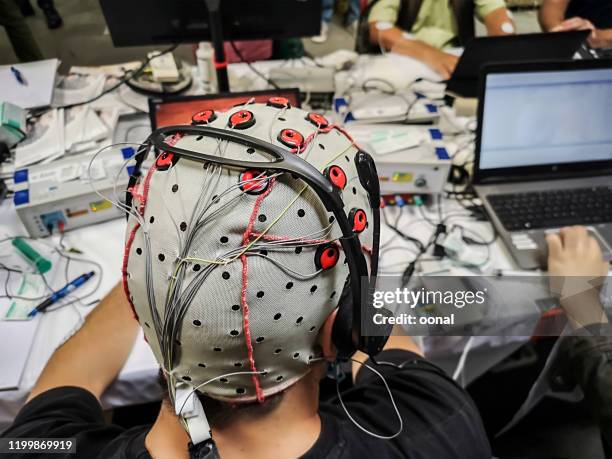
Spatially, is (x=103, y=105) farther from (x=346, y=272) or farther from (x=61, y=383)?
(x=346, y=272)

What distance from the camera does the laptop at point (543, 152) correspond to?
1051mm

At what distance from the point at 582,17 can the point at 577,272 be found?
5.35 ft

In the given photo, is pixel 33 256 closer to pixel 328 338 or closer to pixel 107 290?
pixel 107 290

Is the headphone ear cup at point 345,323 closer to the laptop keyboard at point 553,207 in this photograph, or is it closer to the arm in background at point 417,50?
the laptop keyboard at point 553,207

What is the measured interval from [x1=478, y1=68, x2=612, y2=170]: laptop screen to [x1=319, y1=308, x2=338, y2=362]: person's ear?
77 centimetres

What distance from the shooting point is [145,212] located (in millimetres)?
520

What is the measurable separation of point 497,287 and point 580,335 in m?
0.18

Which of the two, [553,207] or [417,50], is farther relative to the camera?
[417,50]

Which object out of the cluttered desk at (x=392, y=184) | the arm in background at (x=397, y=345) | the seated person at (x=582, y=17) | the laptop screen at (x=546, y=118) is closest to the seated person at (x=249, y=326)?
the arm in background at (x=397, y=345)

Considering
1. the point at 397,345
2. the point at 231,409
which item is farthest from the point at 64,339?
the point at 397,345

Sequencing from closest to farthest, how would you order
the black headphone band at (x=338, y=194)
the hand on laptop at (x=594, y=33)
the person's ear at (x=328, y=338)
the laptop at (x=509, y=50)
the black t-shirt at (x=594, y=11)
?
the black headphone band at (x=338, y=194)
the person's ear at (x=328, y=338)
the laptop at (x=509, y=50)
the hand on laptop at (x=594, y=33)
the black t-shirt at (x=594, y=11)

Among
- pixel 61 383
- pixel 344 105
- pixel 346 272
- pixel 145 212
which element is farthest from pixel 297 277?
pixel 344 105

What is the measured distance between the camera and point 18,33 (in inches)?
56.9
